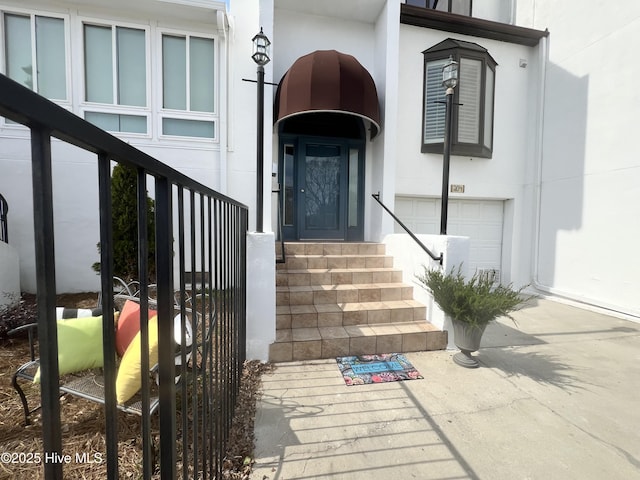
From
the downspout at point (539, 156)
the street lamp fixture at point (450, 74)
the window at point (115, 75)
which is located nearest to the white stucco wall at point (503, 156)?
the downspout at point (539, 156)

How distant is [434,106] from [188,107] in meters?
4.46

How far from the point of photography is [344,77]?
4465 mm

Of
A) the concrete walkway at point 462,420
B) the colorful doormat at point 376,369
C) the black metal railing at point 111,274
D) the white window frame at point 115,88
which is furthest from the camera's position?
the white window frame at point 115,88

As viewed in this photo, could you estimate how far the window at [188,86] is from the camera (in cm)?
482

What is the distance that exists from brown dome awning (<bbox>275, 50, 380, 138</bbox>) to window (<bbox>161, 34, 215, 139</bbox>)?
134 cm

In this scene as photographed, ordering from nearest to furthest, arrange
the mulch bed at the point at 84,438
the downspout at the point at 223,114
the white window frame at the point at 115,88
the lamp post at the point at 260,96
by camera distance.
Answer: the mulch bed at the point at 84,438 → the lamp post at the point at 260,96 → the white window frame at the point at 115,88 → the downspout at the point at 223,114

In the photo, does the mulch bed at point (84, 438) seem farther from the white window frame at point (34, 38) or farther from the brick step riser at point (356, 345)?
the white window frame at point (34, 38)

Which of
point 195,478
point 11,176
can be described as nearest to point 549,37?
point 195,478

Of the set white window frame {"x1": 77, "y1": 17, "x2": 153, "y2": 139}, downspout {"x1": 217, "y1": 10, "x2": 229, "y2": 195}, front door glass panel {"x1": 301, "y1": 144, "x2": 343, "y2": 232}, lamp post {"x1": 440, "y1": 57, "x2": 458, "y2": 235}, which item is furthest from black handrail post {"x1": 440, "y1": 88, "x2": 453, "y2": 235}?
white window frame {"x1": 77, "y1": 17, "x2": 153, "y2": 139}

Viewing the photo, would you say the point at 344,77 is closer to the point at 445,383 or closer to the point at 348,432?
the point at 445,383

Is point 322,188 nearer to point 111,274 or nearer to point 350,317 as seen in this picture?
point 350,317

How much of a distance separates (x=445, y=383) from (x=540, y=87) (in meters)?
6.49

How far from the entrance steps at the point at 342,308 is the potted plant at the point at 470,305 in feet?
1.23


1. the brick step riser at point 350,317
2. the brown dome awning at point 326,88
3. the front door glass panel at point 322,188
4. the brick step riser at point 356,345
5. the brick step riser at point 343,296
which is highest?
the brown dome awning at point 326,88
